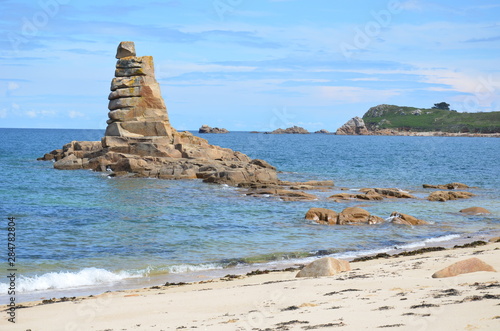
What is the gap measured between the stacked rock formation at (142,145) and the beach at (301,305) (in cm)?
3347

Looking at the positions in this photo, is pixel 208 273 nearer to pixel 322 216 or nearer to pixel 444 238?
pixel 322 216

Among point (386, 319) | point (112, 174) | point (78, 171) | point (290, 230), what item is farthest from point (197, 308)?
point (78, 171)

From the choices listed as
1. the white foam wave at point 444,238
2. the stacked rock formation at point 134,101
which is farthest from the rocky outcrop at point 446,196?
the stacked rock formation at point 134,101

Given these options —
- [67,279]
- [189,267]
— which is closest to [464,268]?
[189,267]

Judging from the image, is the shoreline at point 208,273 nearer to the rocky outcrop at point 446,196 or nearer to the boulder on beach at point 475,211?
the boulder on beach at point 475,211

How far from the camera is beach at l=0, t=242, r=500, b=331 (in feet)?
30.2

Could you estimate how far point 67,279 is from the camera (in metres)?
16.8

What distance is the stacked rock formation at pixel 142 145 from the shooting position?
4928cm

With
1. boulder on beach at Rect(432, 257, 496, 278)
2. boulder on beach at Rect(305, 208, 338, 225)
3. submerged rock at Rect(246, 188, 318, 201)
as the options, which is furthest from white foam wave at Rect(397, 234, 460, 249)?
submerged rock at Rect(246, 188, 318, 201)

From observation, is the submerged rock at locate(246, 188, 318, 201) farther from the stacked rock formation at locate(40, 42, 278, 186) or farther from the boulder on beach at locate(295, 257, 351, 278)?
the boulder on beach at locate(295, 257, 351, 278)

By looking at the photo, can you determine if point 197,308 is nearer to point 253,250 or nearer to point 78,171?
point 253,250

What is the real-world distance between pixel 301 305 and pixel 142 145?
43.2 meters

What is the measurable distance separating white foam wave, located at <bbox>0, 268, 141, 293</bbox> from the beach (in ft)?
7.01

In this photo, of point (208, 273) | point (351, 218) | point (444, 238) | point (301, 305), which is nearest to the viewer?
point (301, 305)
